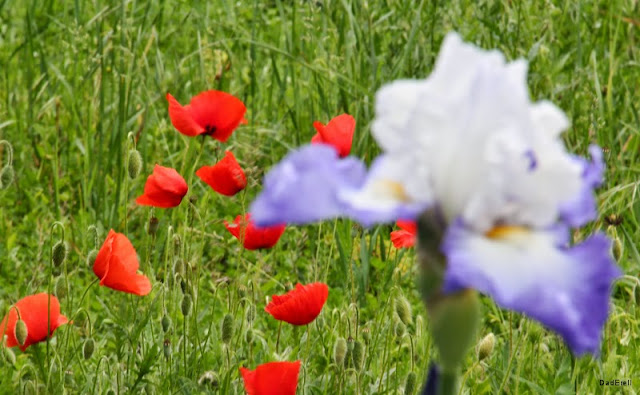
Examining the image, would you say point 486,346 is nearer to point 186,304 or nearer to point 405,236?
point 405,236

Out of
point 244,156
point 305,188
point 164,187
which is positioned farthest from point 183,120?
point 305,188

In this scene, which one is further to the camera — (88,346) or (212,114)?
(212,114)

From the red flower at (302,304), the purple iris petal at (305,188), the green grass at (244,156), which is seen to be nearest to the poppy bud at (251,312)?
the green grass at (244,156)

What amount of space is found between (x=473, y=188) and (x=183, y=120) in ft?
4.54

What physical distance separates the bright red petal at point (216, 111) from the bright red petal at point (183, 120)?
0.01m

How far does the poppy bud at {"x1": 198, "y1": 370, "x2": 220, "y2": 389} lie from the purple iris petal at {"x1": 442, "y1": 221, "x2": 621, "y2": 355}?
116 cm

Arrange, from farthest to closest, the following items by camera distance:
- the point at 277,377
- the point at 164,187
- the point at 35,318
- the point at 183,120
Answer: the point at 183,120, the point at 164,187, the point at 35,318, the point at 277,377

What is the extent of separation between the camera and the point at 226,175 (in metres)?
1.98

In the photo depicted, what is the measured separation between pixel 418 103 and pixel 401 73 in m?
2.36

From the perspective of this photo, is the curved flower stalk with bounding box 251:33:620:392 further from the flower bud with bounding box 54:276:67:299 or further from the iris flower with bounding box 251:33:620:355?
the flower bud with bounding box 54:276:67:299

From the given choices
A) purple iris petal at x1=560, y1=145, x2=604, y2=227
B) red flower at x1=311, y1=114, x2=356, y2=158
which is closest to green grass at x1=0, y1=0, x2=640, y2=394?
red flower at x1=311, y1=114, x2=356, y2=158

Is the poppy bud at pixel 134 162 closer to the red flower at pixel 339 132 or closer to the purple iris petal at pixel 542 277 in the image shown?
the red flower at pixel 339 132

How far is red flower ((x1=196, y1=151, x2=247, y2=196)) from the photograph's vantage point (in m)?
1.97

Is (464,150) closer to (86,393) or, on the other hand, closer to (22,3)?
(86,393)
